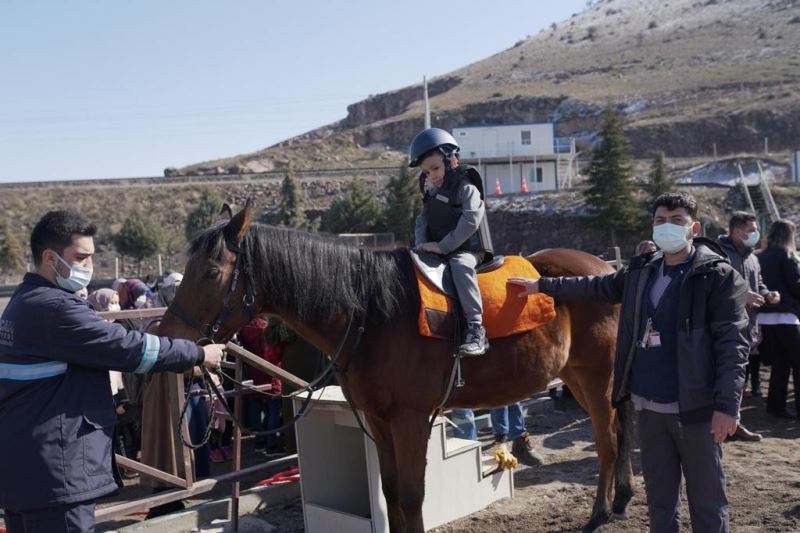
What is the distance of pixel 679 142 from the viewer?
7412 cm

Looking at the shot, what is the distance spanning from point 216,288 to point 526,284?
206 cm

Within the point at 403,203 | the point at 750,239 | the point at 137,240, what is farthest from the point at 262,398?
the point at 137,240

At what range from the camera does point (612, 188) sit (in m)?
39.8

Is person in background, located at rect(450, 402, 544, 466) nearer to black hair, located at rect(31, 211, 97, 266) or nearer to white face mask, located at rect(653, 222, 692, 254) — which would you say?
white face mask, located at rect(653, 222, 692, 254)

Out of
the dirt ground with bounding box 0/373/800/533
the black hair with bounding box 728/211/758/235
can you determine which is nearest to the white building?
the black hair with bounding box 728/211/758/235

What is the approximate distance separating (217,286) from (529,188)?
56360 mm

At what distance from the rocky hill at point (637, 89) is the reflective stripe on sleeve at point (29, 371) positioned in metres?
75.4

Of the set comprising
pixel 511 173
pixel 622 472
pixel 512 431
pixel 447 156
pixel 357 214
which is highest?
pixel 511 173

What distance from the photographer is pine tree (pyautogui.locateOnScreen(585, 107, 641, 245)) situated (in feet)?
128

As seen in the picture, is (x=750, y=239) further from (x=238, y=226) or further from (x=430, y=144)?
(x=238, y=226)

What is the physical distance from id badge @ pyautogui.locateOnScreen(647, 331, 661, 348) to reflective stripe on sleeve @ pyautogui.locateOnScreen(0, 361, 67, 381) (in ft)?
9.53

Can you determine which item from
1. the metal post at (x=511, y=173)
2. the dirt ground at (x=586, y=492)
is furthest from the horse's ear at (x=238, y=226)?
the metal post at (x=511, y=173)

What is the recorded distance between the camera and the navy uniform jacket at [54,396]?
9.88 ft

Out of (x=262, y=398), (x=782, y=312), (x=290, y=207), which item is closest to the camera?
(x=262, y=398)
